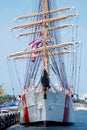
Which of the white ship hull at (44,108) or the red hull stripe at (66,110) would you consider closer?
the white ship hull at (44,108)

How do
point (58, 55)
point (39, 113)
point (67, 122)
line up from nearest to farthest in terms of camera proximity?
point (39, 113)
point (67, 122)
point (58, 55)

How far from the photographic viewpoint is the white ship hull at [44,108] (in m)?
52.1

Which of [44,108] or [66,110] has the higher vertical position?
[44,108]

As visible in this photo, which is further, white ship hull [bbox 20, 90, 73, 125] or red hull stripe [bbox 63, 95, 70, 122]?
red hull stripe [bbox 63, 95, 70, 122]

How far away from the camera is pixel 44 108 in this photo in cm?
5197

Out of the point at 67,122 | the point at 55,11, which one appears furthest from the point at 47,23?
the point at 67,122

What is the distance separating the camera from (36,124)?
175 feet

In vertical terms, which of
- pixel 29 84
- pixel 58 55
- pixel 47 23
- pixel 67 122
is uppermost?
pixel 47 23

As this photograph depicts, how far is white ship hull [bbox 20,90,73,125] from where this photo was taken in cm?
5212

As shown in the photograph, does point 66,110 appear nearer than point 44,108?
No

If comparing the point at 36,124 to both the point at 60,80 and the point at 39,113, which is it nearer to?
the point at 39,113

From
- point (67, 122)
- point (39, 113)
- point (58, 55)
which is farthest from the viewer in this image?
point (58, 55)

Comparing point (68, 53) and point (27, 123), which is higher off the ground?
point (68, 53)

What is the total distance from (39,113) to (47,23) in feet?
59.4
